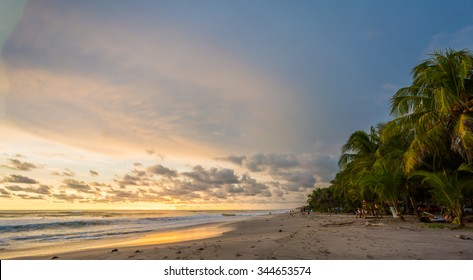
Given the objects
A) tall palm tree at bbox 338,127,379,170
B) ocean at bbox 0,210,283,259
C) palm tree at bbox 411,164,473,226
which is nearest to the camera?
palm tree at bbox 411,164,473,226

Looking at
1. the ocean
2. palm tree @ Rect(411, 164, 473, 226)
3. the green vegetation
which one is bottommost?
the ocean

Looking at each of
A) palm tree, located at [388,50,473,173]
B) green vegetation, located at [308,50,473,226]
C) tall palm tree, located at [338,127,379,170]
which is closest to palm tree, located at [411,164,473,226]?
green vegetation, located at [308,50,473,226]

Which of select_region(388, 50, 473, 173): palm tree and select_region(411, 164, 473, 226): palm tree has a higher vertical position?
select_region(388, 50, 473, 173): palm tree

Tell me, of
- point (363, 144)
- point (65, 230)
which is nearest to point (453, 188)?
point (363, 144)

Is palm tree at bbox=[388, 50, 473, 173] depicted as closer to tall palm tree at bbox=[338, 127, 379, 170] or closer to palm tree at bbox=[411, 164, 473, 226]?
palm tree at bbox=[411, 164, 473, 226]

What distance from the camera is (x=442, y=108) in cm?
1180

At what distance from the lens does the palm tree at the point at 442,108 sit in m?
12.0

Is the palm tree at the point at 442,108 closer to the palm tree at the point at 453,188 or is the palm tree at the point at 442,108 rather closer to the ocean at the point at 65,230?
the palm tree at the point at 453,188

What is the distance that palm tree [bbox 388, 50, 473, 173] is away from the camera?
11977 millimetres

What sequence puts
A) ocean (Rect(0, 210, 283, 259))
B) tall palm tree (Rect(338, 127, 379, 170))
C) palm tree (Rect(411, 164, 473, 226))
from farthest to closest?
tall palm tree (Rect(338, 127, 379, 170)), ocean (Rect(0, 210, 283, 259)), palm tree (Rect(411, 164, 473, 226))

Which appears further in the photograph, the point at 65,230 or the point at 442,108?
the point at 65,230

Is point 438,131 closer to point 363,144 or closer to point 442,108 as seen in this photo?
point 442,108

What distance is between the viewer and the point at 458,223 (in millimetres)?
12305
